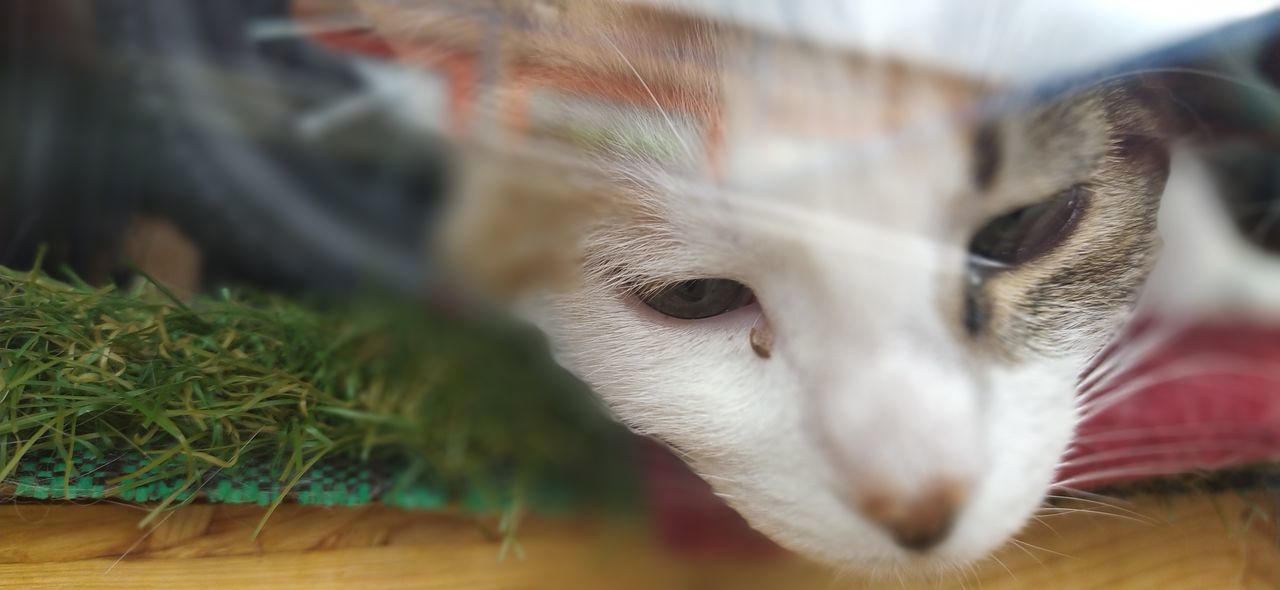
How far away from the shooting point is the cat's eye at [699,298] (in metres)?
0.36

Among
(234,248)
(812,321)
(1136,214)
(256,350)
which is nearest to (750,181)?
(812,321)

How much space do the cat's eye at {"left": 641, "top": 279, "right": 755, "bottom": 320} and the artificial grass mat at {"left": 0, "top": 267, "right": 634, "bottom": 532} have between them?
14 centimetres

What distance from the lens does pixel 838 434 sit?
1.01ft

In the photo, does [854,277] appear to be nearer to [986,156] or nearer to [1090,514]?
[986,156]

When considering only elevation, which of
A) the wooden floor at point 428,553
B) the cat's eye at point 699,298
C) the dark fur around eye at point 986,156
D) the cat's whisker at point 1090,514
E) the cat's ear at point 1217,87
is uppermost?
the cat's ear at point 1217,87

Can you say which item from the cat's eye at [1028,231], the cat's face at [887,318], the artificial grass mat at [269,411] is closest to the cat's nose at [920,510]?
the cat's face at [887,318]

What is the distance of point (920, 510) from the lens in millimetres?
303

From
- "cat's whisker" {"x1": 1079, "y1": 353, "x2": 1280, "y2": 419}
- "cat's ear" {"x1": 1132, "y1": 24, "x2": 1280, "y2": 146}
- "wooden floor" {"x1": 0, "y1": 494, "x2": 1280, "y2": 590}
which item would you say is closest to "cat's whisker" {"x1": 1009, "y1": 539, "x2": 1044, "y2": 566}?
"wooden floor" {"x1": 0, "y1": 494, "x2": 1280, "y2": 590}

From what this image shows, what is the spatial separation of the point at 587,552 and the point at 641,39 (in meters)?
0.36

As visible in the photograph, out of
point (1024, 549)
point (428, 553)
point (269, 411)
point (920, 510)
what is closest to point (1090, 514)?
point (1024, 549)

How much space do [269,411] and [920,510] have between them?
403mm

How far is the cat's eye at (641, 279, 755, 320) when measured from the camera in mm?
362

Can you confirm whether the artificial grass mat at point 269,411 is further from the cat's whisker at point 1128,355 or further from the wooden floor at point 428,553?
the cat's whisker at point 1128,355

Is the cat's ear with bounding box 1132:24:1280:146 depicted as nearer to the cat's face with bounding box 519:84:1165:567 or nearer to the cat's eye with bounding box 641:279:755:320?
the cat's face with bounding box 519:84:1165:567
